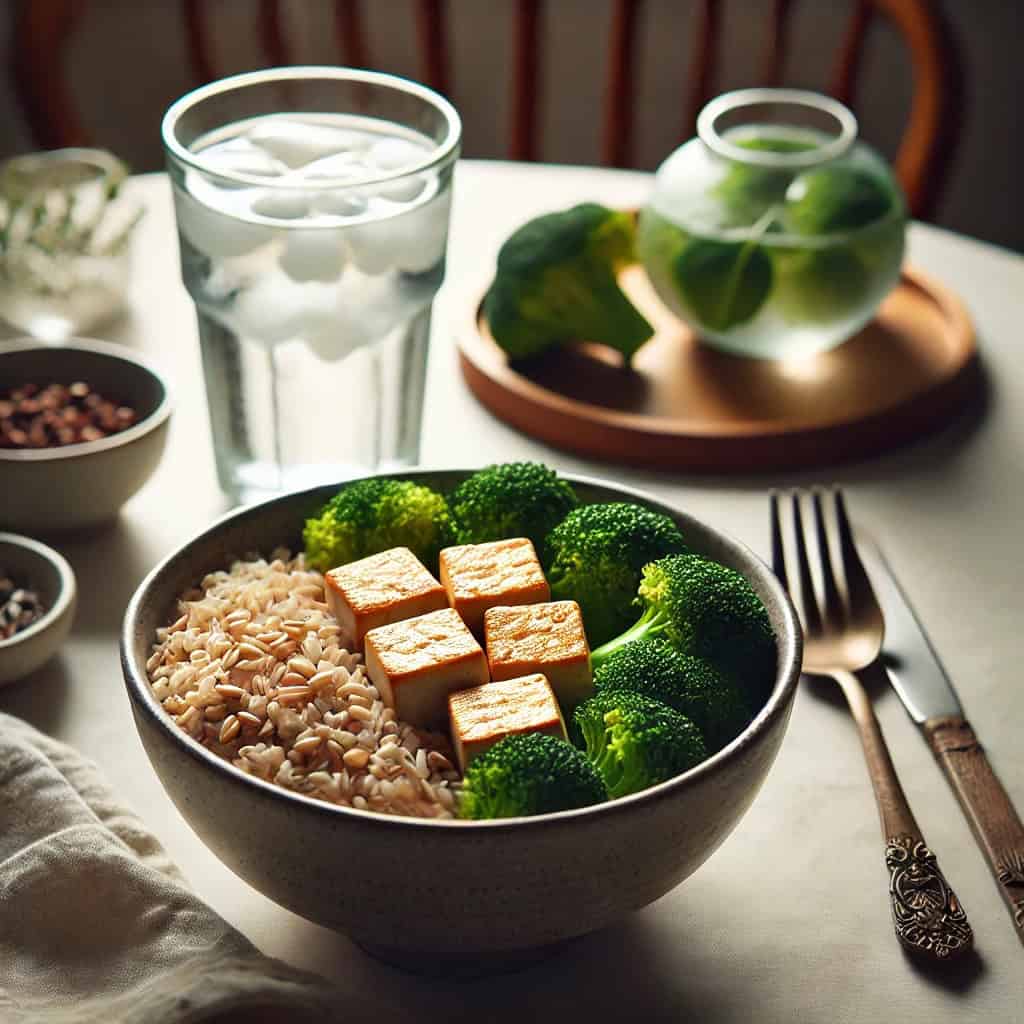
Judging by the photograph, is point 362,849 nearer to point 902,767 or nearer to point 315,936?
point 315,936

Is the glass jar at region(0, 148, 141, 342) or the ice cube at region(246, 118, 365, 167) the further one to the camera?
the glass jar at region(0, 148, 141, 342)

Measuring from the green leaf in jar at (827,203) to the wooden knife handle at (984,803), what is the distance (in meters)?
0.55

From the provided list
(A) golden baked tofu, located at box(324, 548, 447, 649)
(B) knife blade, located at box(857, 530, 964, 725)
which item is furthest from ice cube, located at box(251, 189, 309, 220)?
(B) knife blade, located at box(857, 530, 964, 725)

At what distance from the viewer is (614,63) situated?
6.88 ft

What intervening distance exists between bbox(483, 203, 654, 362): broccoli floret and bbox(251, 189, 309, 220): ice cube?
1.20ft

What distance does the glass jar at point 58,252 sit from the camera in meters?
1.38

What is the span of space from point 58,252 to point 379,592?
0.75 metres

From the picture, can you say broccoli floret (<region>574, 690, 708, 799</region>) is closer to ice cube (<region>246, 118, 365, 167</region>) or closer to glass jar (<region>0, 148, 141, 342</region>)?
ice cube (<region>246, 118, 365, 167</region>)

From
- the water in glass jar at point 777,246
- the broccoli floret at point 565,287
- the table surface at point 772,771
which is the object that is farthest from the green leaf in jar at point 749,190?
the table surface at point 772,771

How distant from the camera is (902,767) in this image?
36.1 inches

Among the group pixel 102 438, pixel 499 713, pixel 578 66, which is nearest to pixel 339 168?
pixel 102 438

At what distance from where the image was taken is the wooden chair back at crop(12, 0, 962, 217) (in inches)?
75.6

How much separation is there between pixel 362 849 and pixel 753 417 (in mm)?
762

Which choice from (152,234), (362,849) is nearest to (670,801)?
(362,849)
